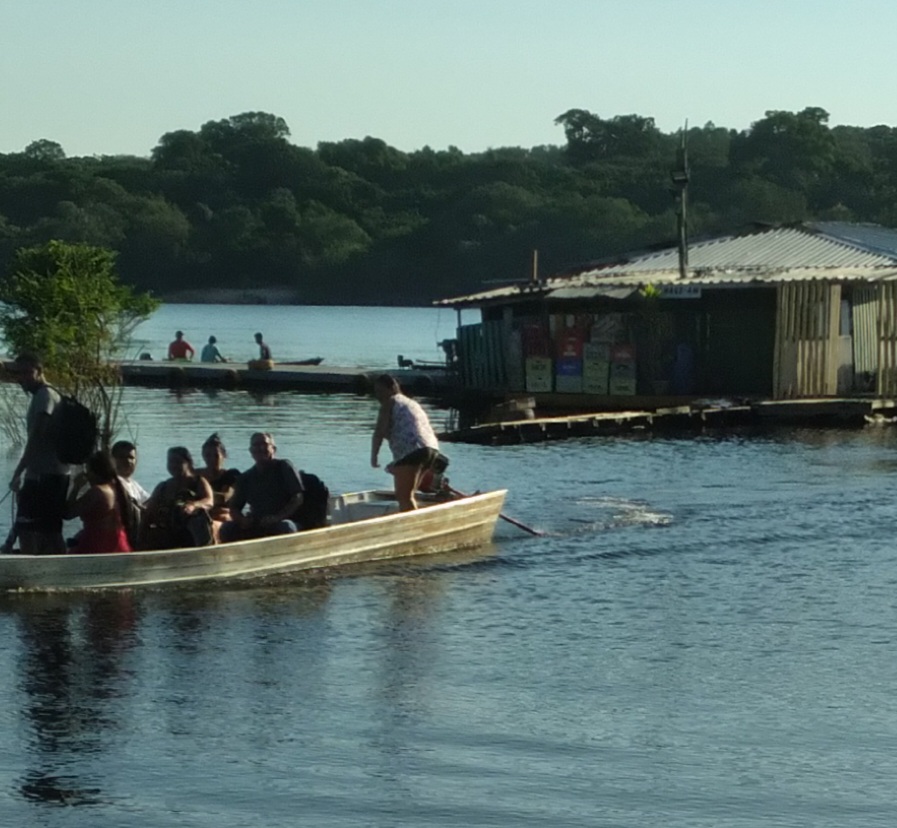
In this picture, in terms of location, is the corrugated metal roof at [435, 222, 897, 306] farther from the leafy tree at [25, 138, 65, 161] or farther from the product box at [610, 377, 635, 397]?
the leafy tree at [25, 138, 65, 161]

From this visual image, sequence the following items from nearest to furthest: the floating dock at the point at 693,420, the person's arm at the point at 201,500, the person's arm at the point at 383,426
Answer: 1. the person's arm at the point at 201,500
2. the person's arm at the point at 383,426
3. the floating dock at the point at 693,420

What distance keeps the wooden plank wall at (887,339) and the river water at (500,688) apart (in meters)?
17.6

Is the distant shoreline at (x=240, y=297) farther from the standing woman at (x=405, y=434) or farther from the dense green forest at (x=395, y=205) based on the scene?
the standing woman at (x=405, y=434)

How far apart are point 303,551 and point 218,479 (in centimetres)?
101

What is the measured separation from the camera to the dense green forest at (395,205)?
142375mm

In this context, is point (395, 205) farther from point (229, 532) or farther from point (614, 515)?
point (229, 532)

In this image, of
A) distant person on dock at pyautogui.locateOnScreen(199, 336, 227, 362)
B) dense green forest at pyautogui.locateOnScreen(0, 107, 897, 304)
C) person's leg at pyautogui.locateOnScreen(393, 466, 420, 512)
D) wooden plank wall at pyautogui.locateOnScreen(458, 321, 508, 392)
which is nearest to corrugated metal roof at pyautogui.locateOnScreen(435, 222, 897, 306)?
wooden plank wall at pyautogui.locateOnScreen(458, 321, 508, 392)

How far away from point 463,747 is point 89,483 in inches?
235

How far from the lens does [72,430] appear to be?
17344mm

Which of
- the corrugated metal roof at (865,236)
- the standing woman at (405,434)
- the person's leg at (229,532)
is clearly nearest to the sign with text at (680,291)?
the corrugated metal roof at (865,236)

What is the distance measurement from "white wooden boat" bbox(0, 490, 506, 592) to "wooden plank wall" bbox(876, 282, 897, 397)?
70.8 feet

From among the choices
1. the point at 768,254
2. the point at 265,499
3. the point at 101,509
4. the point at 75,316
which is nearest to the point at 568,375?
the point at 768,254

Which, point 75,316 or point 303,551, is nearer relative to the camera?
point 303,551

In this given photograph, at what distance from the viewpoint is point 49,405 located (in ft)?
56.6
